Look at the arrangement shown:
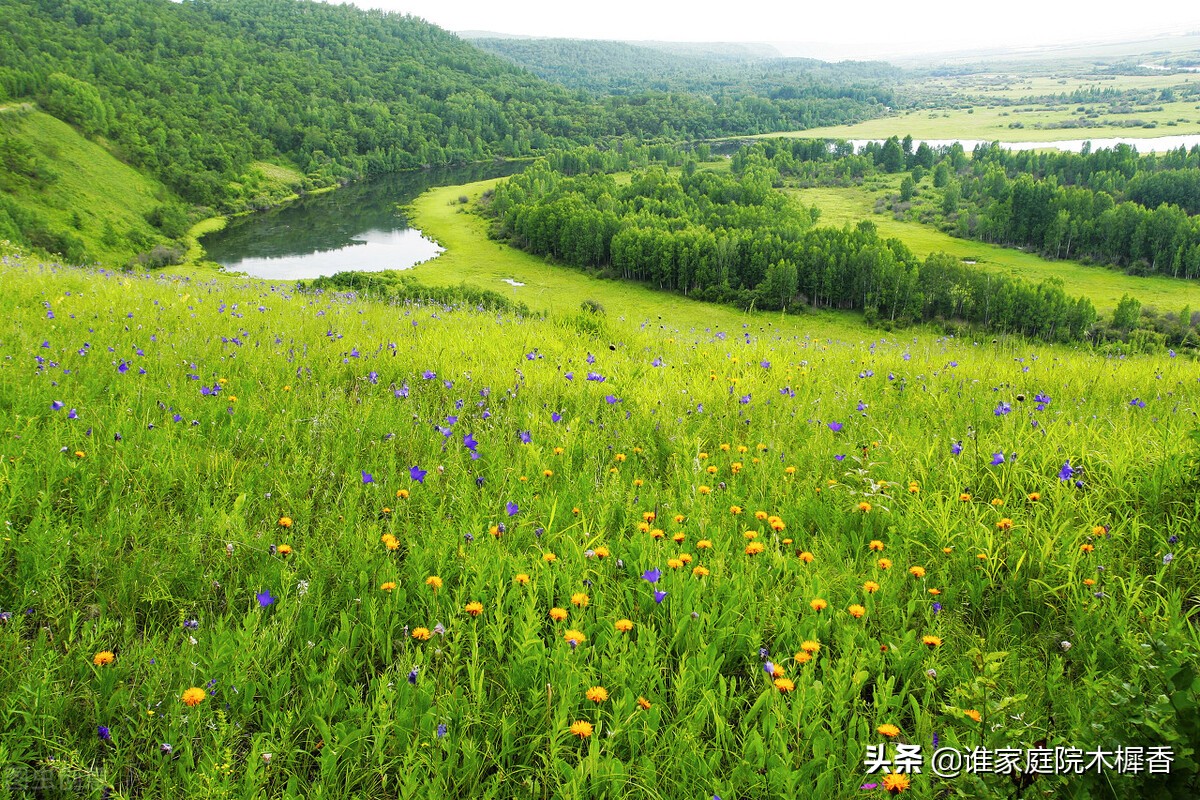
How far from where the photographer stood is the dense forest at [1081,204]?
270 ft

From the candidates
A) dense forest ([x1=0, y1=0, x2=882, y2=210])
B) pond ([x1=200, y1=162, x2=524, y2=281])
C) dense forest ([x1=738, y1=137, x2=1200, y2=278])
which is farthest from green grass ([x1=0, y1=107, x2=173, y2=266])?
dense forest ([x1=738, y1=137, x2=1200, y2=278])

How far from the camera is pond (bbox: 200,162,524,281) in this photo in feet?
240

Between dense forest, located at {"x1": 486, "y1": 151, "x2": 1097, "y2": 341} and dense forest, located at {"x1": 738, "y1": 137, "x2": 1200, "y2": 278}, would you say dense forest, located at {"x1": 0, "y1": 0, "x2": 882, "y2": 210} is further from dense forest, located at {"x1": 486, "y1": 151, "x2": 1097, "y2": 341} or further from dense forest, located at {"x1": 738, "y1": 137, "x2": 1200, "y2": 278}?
dense forest, located at {"x1": 738, "y1": 137, "x2": 1200, "y2": 278}

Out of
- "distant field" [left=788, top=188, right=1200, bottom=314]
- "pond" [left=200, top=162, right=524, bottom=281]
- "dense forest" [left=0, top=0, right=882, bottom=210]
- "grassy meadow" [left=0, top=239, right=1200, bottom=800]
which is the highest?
"dense forest" [left=0, top=0, right=882, bottom=210]

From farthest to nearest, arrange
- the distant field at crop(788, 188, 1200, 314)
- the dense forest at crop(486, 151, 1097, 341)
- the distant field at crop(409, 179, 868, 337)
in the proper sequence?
1. the distant field at crop(788, 188, 1200, 314)
2. the distant field at crop(409, 179, 868, 337)
3. the dense forest at crop(486, 151, 1097, 341)

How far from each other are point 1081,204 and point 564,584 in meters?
114

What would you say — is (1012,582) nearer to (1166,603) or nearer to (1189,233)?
(1166,603)

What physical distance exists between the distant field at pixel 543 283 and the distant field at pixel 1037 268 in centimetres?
2868

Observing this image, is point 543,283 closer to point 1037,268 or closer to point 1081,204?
point 1037,268

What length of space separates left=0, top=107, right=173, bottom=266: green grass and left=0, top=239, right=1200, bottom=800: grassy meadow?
83632 millimetres

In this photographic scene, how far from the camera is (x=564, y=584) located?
2760mm

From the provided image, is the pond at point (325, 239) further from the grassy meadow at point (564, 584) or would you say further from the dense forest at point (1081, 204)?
the dense forest at point (1081, 204)

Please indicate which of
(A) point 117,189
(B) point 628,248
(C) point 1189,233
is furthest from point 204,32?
(C) point 1189,233

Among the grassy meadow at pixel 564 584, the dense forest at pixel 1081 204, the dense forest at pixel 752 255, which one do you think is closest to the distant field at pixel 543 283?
the dense forest at pixel 752 255
